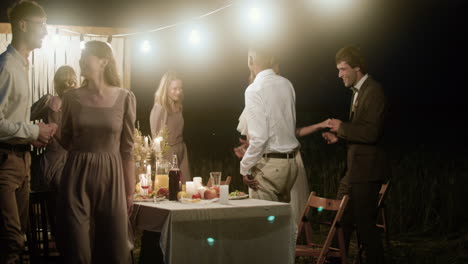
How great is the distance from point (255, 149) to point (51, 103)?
6.28 ft

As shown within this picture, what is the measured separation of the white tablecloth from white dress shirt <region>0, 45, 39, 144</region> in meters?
0.98

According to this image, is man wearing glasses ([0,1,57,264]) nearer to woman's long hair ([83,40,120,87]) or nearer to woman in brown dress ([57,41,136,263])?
woman in brown dress ([57,41,136,263])

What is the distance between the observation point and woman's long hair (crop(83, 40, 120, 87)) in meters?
3.34

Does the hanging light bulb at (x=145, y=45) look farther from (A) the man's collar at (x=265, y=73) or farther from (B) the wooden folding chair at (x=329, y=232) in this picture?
(B) the wooden folding chair at (x=329, y=232)

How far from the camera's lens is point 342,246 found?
4.75 m

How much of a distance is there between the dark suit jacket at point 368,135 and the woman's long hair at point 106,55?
2266 millimetres

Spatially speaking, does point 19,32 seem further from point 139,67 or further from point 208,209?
point 139,67

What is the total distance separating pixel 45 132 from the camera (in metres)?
3.58

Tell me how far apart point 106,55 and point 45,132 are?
651 millimetres

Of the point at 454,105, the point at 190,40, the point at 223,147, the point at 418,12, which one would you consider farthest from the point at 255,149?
the point at 418,12

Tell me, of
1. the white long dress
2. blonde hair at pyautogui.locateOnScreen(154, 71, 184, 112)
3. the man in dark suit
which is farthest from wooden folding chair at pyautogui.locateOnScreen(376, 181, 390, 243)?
blonde hair at pyautogui.locateOnScreen(154, 71, 184, 112)

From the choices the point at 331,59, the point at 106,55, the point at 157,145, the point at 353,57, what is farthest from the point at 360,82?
the point at 331,59

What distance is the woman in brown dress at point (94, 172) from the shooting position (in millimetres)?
3193

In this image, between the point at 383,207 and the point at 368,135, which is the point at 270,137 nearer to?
the point at 368,135
